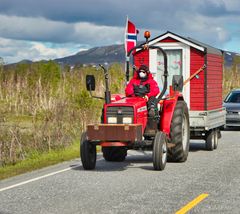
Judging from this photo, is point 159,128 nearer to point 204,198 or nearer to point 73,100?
point 204,198

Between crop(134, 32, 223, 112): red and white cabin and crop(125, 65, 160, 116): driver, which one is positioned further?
crop(134, 32, 223, 112): red and white cabin

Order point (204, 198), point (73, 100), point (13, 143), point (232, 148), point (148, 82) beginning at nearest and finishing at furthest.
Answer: point (204, 198), point (148, 82), point (13, 143), point (232, 148), point (73, 100)

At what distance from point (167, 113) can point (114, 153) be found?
159 centimetres

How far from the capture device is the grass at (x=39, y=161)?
12.0m

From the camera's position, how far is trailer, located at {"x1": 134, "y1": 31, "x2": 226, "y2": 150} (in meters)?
16.2

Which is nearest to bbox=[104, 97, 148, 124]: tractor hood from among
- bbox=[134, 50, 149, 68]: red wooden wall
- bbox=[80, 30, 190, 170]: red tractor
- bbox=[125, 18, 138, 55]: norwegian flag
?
bbox=[80, 30, 190, 170]: red tractor

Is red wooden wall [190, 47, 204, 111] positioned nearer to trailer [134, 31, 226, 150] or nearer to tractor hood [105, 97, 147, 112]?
trailer [134, 31, 226, 150]

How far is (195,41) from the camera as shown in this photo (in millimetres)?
16656

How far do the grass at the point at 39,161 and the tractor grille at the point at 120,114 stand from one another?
77.9 inches

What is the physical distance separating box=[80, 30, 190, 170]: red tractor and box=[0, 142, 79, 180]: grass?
1.31m

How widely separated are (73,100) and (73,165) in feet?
25.6

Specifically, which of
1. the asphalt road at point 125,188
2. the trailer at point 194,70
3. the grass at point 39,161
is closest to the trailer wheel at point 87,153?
the asphalt road at point 125,188

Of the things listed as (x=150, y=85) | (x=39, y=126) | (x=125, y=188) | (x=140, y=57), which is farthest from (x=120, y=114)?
(x=140, y=57)

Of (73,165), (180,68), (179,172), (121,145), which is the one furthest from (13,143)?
(180,68)
